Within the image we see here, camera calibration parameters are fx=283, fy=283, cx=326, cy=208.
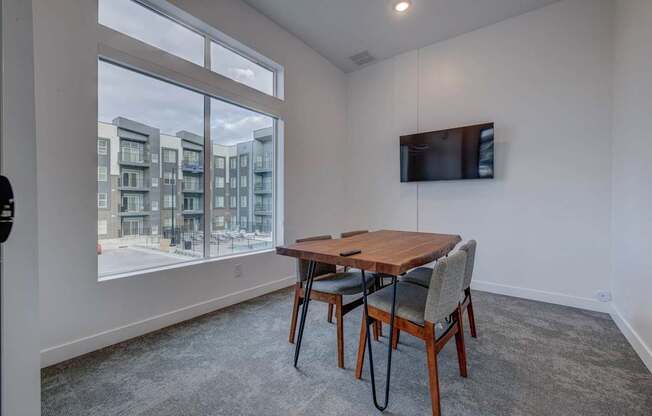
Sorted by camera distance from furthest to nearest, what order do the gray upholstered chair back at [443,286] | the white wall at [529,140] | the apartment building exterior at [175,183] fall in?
the white wall at [529,140] < the apartment building exterior at [175,183] < the gray upholstered chair back at [443,286]

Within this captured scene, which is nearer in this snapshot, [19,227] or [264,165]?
[19,227]

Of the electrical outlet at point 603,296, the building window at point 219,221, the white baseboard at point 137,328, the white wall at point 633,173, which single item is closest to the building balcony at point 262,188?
the building window at point 219,221

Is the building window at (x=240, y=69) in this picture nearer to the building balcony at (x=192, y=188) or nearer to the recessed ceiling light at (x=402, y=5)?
the building balcony at (x=192, y=188)

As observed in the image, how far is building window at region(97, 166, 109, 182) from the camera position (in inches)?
86.4

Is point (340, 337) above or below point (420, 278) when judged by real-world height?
below

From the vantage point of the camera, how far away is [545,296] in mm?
3146

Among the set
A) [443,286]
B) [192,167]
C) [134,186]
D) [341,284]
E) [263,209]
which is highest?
[192,167]

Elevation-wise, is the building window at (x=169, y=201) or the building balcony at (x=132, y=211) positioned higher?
the building window at (x=169, y=201)

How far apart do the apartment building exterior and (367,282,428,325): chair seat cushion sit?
2.01 m

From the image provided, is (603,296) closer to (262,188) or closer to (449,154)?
(449,154)

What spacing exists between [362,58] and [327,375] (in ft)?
13.5

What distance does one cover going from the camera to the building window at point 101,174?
219 cm

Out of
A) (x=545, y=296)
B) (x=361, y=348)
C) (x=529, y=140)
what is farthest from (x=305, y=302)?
(x=529, y=140)

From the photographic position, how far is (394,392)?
5.42ft
